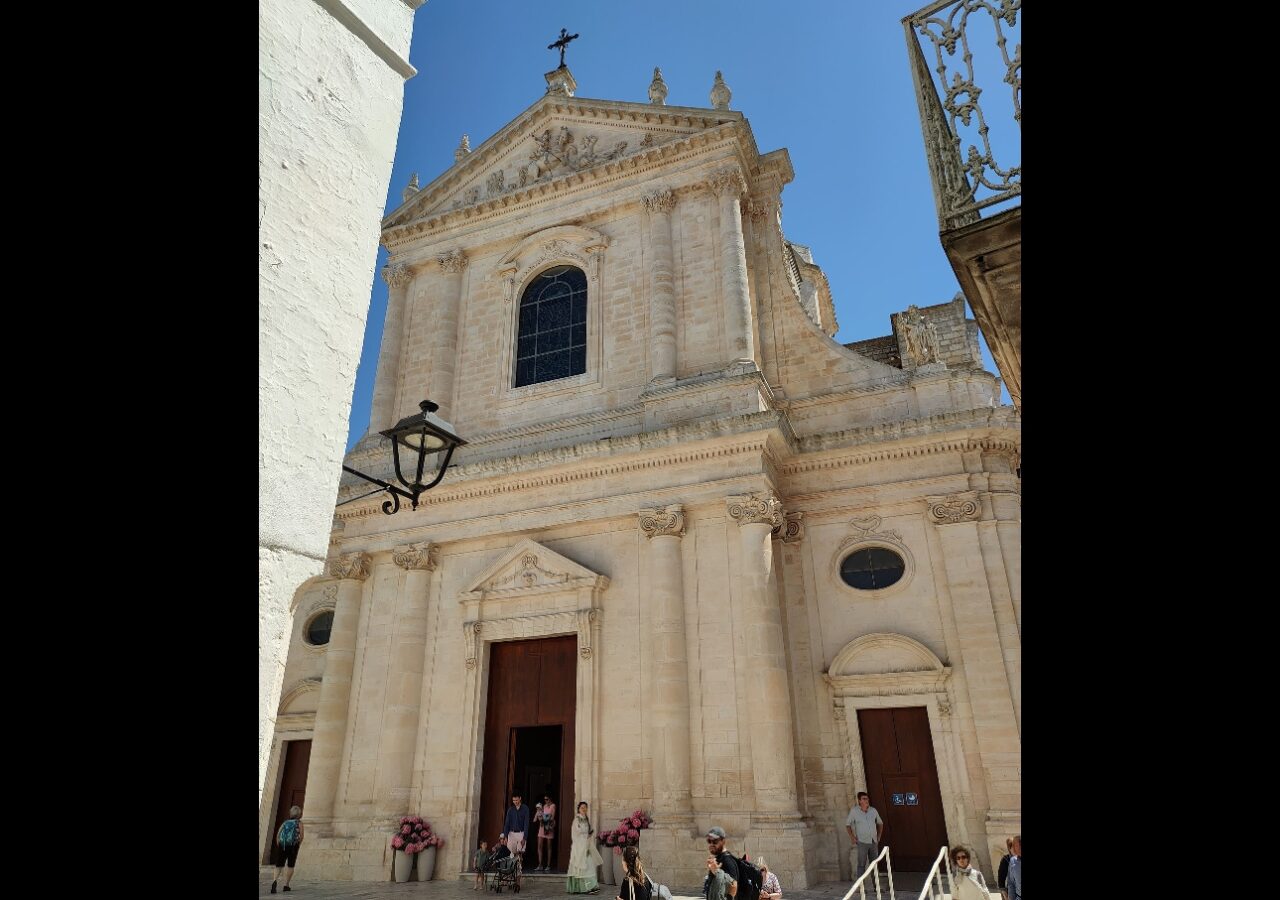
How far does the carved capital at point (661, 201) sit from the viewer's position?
1755 cm

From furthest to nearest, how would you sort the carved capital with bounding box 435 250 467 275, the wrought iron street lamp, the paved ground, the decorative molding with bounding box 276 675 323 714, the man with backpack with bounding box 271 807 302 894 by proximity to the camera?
the carved capital with bounding box 435 250 467 275 < the decorative molding with bounding box 276 675 323 714 < the man with backpack with bounding box 271 807 302 894 < the paved ground < the wrought iron street lamp

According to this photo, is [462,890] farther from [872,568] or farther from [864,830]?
[872,568]

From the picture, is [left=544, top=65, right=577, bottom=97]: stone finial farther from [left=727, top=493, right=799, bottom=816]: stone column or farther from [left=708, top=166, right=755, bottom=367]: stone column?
[left=727, top=493, right=799, bottom=816]: stone column

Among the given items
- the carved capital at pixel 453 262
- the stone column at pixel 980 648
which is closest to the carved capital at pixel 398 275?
the carved capital at pixel 453 262

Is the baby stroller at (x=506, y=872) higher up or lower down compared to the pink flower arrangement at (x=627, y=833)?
lower down

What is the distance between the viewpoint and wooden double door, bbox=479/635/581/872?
521 inches

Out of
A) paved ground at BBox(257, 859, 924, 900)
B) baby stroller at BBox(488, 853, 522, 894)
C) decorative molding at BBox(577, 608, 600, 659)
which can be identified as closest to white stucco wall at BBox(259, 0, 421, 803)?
paved ground at BBox(257, 859, 924, 900)

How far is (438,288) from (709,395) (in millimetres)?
8410

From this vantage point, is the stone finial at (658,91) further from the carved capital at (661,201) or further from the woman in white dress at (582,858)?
the woman in white dress at (582,858)

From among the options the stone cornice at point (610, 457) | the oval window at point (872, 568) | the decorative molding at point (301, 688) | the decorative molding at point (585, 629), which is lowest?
the decorative molding at point (301, 688)

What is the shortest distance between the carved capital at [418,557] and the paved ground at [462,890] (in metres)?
5.42

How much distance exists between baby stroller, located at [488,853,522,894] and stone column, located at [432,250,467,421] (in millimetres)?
9432
